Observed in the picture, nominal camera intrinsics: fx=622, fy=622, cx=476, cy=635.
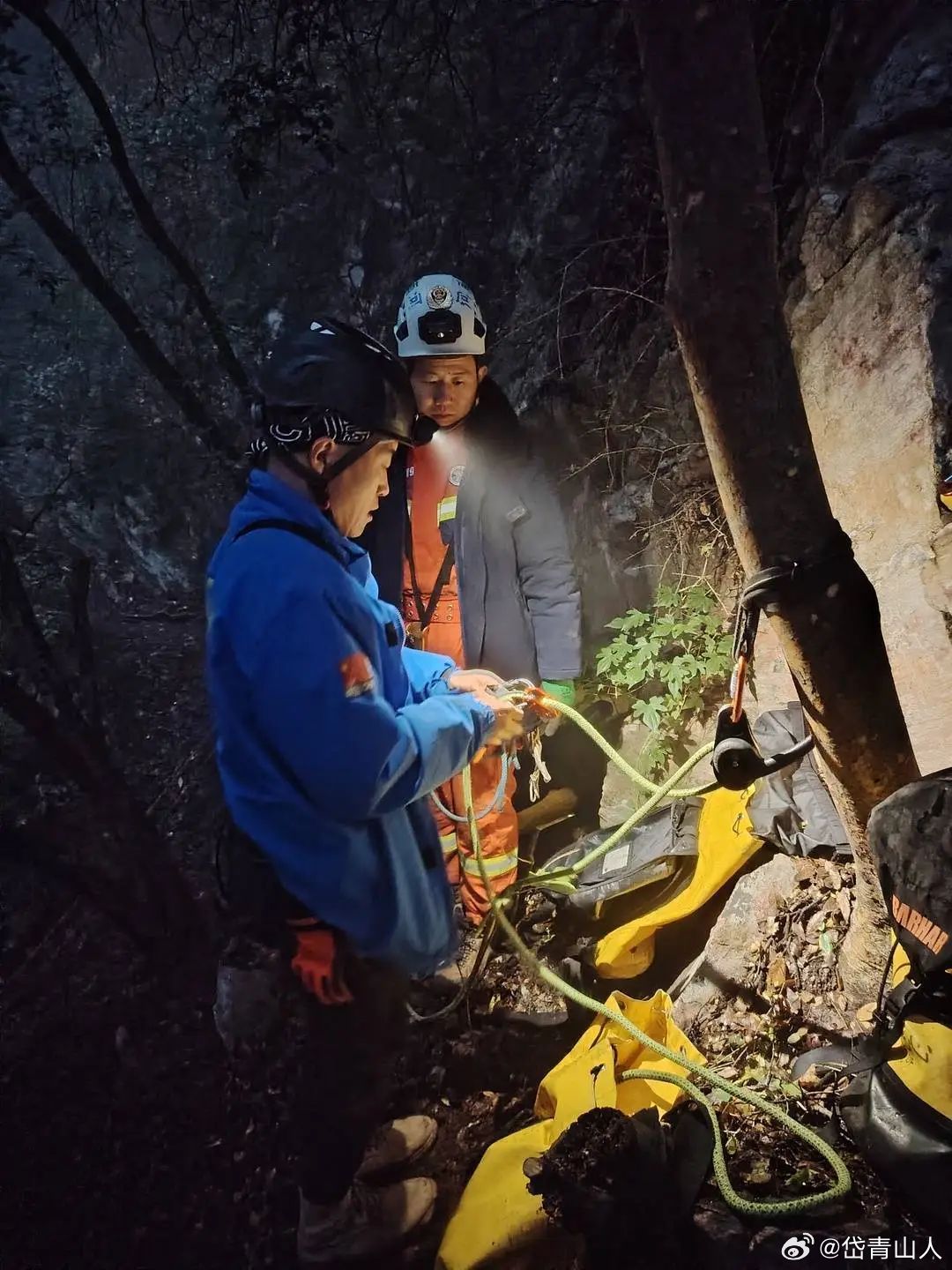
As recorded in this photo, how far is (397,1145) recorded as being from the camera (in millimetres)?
2113

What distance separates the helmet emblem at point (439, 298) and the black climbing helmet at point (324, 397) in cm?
134

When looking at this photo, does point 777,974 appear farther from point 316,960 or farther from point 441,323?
point 441,323

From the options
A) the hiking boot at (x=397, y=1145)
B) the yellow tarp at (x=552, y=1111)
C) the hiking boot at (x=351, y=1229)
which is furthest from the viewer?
the hiking boot at (x=397, y=1145)

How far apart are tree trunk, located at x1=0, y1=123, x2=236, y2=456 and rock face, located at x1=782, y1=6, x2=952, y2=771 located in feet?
15.2

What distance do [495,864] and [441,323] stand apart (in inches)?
98.5

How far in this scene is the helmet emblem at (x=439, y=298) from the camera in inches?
108

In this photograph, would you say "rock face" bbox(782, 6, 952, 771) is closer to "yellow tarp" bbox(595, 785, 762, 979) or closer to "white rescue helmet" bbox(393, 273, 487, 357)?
"yellow tarp" bbox(595, 785, 762, 979)

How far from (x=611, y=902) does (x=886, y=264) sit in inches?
107

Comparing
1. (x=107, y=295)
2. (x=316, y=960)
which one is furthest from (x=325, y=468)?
(x=107, y=295)

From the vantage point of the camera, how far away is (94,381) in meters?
5.99

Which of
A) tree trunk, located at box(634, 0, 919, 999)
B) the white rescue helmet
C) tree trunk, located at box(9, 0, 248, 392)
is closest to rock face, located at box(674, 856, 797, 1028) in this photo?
tree trunk, located at box(634, 0, 919, 999)

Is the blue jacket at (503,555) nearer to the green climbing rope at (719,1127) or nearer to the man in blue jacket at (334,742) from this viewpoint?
the green climbing rope at (719,1127)

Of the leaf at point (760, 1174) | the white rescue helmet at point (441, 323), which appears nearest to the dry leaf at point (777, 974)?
the leaf at point (760, 1174)

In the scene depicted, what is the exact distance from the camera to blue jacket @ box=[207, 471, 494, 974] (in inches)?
52.6
